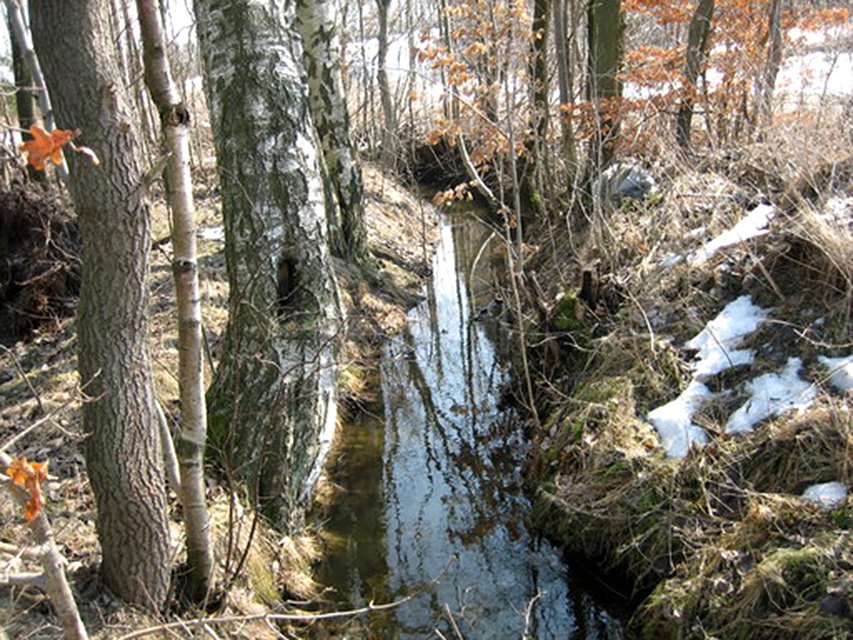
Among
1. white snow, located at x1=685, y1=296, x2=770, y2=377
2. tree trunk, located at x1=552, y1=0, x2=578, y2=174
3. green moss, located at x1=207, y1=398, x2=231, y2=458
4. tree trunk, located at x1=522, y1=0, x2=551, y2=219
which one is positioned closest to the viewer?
green moss, located at x1=207, y1=398, x2=231, y2=458

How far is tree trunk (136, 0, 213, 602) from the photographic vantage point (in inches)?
118

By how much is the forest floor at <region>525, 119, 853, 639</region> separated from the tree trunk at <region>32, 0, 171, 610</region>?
275 cm

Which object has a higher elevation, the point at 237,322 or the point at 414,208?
the point at 237,322

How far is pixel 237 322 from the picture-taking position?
188 inches

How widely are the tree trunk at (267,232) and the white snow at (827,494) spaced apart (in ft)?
9.64

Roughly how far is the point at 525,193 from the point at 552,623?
890 centimetres

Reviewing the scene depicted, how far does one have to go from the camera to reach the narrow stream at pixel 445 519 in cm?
465

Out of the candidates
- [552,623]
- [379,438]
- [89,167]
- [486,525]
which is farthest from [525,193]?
[89,167]

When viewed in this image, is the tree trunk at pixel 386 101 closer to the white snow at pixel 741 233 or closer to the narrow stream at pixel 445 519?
the narrow stream at pixel 445 519

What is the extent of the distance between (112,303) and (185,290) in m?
0.31

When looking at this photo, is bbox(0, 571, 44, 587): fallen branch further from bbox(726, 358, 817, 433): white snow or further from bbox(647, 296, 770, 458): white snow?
bbox(726, 358, 817, 433): white snow

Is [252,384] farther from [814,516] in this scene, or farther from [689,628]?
[814,516]

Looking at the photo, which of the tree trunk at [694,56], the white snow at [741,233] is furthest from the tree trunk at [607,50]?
the white snow at [741,233]

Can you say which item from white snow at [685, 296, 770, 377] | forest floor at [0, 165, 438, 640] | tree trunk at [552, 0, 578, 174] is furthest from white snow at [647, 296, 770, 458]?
tree trunk at [552, 0, 578, 174]
